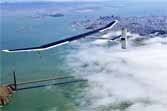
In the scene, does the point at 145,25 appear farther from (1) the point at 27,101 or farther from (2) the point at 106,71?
(1) the point at 27,101

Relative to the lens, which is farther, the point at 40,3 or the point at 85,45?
the point at 40,3

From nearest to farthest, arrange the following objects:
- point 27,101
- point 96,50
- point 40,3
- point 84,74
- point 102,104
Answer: point 102,104
point 27,101
point 84,74
point 96,50
point 40,3

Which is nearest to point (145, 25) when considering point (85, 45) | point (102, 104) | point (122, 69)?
point (85, 45)

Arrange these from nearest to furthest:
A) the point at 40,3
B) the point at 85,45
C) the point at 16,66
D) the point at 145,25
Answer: the point at 16,66 < the point at 85,45 < the point at 145,25 < the point at 40,3

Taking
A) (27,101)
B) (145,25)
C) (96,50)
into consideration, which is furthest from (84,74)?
(145,25)

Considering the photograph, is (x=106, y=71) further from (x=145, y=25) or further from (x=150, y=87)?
Answer: (x=145, y=25)

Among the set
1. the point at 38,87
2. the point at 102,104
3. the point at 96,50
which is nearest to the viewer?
the point at 102,104

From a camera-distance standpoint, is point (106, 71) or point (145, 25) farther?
point (145, 25)

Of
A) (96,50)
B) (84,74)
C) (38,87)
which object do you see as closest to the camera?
(38,87)
